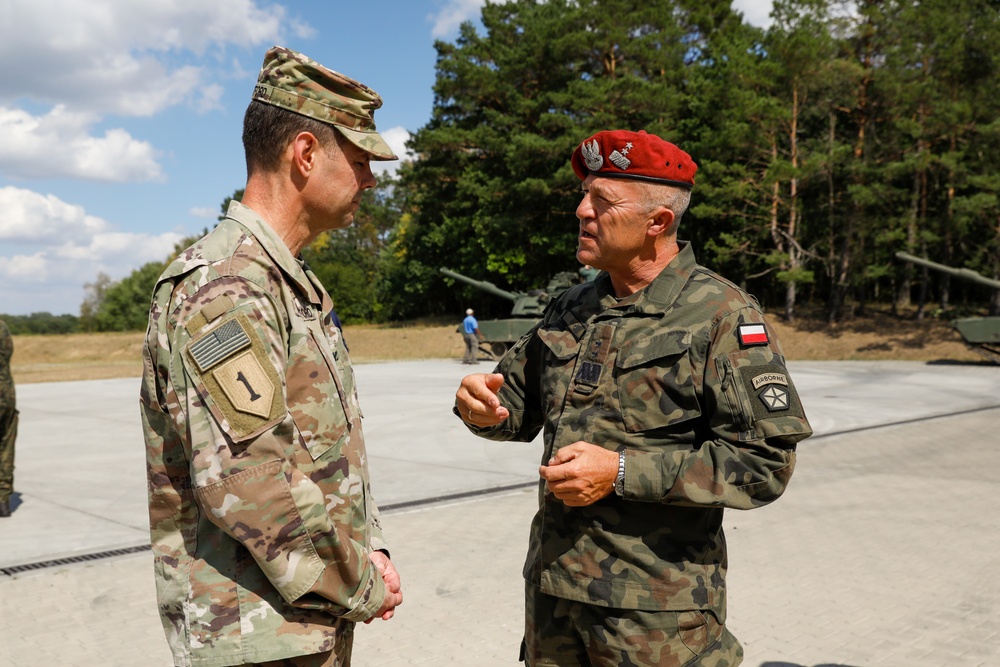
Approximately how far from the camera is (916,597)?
489cm

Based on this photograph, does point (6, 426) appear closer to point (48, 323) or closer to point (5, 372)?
point (5, 372)

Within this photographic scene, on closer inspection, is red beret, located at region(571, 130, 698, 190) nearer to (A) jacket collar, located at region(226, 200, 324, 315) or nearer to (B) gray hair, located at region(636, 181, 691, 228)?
(B) gray hair, located at region(636, 181, 691, 228)

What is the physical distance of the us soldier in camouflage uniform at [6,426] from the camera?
275 inches

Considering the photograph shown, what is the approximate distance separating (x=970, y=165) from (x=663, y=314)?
3157 centimetres

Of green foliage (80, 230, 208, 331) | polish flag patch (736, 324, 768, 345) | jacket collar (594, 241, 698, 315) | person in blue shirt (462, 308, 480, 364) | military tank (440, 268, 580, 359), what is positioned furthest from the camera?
green foliage (80, 230, 208, 331)

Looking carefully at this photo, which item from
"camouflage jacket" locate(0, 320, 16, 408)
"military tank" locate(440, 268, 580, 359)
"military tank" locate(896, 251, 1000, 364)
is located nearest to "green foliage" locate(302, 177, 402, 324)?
"military tank" locate(440, 268, 580, 359)

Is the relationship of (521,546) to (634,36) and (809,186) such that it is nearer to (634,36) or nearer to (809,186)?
(809,186)

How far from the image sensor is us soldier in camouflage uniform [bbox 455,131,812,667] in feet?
7.54

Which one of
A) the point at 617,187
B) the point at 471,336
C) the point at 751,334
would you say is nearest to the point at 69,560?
the point at 617,187

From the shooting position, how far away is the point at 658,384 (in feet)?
8.00

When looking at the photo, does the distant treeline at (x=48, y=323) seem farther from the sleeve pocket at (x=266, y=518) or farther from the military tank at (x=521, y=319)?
the sleeve pocket at (x=266, y=518)

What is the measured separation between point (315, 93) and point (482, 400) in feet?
3.43

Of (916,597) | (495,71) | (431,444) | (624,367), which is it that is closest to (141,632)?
(624,367)

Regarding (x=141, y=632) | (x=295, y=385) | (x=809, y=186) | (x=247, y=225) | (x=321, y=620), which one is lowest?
(x=141, y=632)
